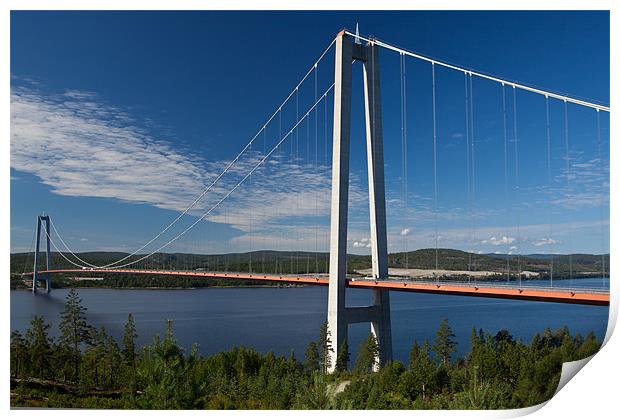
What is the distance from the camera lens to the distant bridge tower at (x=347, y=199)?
437 inches

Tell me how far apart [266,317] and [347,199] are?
12.8 metres

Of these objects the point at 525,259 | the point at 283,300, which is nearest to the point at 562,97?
the point at 525,259

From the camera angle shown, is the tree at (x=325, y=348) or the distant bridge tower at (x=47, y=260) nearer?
the tree at (x=325, y=348)

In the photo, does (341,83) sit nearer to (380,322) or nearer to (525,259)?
(380,322)

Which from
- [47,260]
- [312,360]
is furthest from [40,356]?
[47,260]

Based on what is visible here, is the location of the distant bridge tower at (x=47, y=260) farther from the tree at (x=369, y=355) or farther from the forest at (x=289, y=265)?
the tree at (x=369, y=355)

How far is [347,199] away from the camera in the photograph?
1160 centimetres

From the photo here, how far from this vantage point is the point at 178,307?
28.2m

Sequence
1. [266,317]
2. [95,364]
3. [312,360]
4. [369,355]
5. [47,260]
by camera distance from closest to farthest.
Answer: [95,364] → [312,360] → [369,355] → [266,317] → [47,260]

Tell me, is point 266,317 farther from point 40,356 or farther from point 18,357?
point 18,357

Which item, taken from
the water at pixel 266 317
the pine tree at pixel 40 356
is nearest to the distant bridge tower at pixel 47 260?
the water at pixel 266 317

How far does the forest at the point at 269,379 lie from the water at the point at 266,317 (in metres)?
2.43
